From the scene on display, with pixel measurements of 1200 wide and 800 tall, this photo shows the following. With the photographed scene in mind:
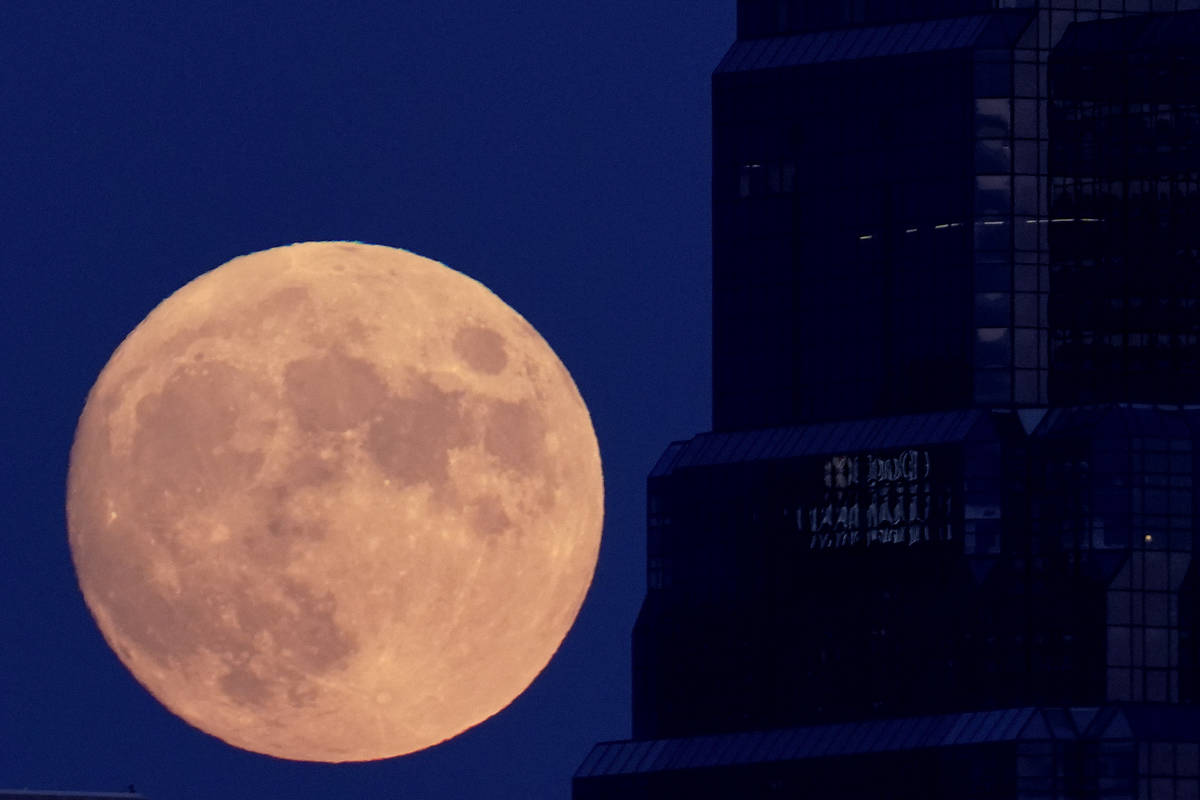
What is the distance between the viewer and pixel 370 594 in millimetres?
113250

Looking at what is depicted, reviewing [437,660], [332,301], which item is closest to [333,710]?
[437,660]

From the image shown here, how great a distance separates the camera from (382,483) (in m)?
113

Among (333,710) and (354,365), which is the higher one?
(354,365)

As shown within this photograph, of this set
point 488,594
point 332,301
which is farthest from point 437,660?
point 332,301

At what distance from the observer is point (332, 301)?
116188 mm

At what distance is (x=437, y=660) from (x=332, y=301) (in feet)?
31.3

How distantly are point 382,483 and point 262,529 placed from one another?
3.17 meters

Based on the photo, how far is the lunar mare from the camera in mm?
112750

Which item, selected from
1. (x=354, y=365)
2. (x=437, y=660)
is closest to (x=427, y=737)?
(x=437, y=660)

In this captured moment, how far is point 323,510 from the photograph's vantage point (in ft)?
370

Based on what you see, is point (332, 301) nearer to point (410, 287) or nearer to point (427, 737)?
point (410, 287)

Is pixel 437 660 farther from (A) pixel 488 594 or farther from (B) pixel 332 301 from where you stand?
(B) pixel 332 301

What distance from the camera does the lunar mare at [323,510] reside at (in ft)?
370

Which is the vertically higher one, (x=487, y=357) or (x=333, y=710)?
(x=487, y=357)
